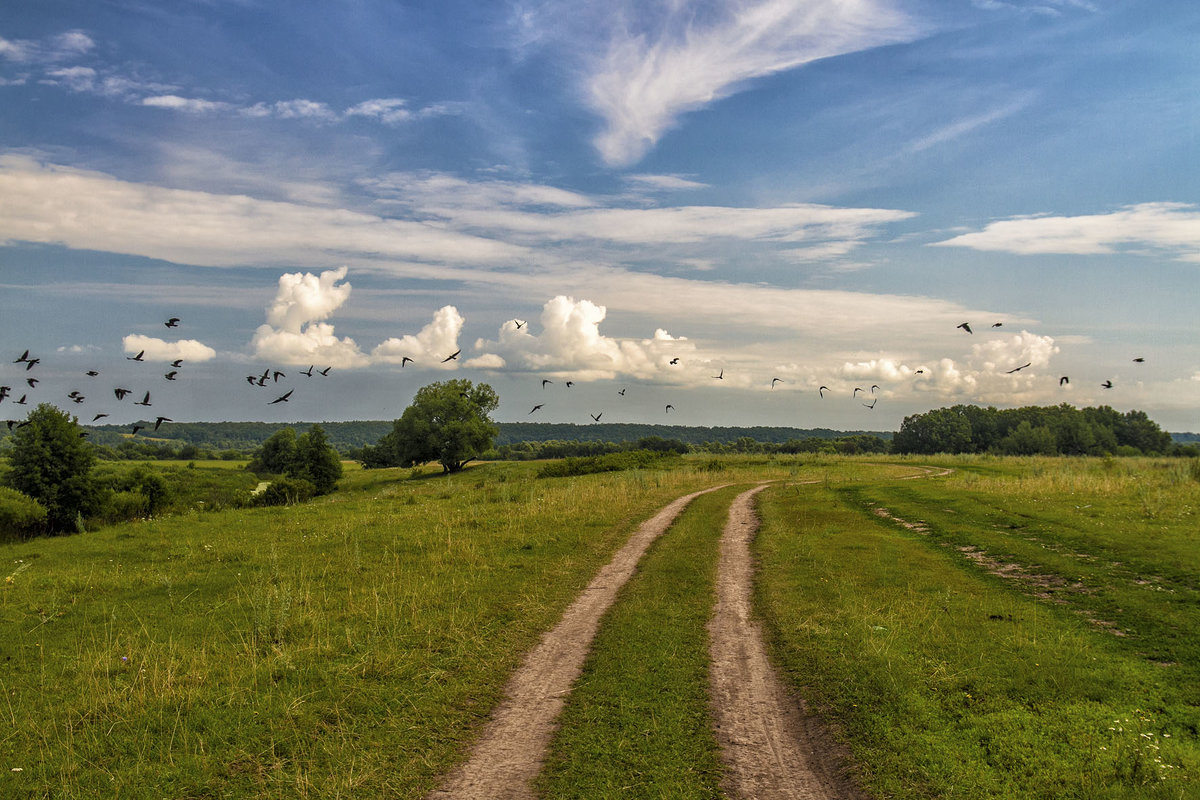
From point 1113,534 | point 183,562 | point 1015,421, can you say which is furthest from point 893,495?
point 1015,421

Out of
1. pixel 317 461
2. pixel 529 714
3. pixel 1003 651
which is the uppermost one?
pixel 1003 651

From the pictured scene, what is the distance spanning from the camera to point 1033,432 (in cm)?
12062

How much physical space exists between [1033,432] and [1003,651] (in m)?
132

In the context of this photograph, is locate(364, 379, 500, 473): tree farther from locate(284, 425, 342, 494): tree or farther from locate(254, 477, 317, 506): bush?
locate(254, 477, 317, 506): bush

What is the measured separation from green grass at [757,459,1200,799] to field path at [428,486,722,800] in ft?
12.0

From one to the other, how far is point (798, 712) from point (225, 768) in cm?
733

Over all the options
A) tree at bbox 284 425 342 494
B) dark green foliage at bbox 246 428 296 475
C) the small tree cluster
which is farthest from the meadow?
→ dark green foliage at bbox 246 428 296 475

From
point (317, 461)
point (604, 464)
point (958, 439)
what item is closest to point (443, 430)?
point (317, 461)

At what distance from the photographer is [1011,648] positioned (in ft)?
37.4

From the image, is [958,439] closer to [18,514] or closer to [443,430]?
[443,430]

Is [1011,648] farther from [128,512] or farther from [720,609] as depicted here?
[128,512]

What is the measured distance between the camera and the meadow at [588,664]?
296 inches

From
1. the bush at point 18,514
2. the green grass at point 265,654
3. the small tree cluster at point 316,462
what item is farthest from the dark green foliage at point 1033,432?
the bush at point 18,514

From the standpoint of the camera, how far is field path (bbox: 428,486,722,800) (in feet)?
23.5
